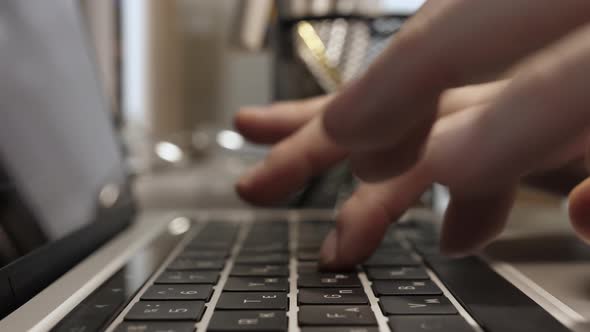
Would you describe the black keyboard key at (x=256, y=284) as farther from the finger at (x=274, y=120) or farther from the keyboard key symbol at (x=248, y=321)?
the finger at (x=274, y=120)

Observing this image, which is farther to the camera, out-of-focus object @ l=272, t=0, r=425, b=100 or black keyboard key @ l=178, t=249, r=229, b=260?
out-of-focus object @ l=272, t=0, r=425, b=100

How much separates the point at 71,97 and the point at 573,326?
1.11 feet

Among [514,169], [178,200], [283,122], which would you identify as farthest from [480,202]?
[178,200]

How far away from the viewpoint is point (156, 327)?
201mm

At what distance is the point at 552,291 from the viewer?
0.25 metres

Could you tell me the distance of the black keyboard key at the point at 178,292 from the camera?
0.78 ft

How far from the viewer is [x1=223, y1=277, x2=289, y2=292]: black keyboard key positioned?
0.25 metres

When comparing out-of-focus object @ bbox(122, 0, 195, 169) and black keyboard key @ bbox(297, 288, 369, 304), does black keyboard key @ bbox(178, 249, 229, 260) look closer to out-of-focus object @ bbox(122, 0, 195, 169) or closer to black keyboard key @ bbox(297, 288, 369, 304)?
black keyboard key @ bbox(297, 288, 369, 304)

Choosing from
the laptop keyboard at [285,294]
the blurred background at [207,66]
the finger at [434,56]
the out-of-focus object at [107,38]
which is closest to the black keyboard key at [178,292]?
the laptop keyboard at [285,294]

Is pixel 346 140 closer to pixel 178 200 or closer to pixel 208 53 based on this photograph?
pixel 178 200

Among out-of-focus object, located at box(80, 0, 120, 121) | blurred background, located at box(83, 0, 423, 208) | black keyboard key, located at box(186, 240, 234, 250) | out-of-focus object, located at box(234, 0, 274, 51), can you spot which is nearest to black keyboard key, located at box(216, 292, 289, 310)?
black keyboard key, located at box(186, 240, 234, 250)

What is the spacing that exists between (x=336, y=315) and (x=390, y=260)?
109mm

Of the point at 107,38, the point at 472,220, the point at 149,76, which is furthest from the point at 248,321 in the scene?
the point at 149,76

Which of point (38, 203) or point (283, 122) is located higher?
point (283, 122)
